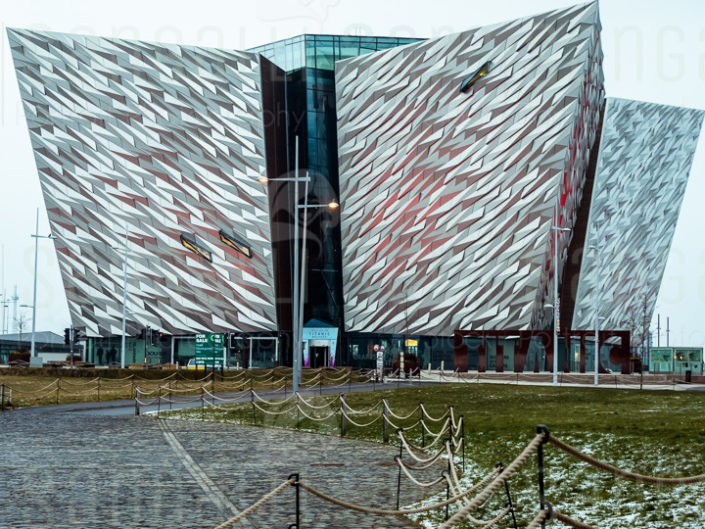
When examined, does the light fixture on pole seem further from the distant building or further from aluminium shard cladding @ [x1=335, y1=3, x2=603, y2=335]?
the distant building

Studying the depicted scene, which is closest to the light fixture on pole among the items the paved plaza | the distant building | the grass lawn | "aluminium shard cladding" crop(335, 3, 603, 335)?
"aluminium shard cladding" crop(335, 3, 603, 335)

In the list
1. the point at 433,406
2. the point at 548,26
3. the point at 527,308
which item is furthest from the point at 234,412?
the point at 548,26

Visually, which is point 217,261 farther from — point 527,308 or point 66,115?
point 527,308

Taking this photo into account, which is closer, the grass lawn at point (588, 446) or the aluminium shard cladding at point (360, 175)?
the grass lawn at point (588, 446)

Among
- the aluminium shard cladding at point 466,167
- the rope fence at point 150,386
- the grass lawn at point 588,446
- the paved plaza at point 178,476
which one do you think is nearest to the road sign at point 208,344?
the rope fence at point 150,386

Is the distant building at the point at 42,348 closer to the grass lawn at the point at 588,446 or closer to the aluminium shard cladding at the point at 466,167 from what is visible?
the aluminium shard cladding at the point at 466,167

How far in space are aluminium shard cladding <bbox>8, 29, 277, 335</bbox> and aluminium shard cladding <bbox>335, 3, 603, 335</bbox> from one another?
8.20 m

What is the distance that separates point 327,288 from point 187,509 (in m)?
64.3

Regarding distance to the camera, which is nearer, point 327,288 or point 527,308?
point 527,308

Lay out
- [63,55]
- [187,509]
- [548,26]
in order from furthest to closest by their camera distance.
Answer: [63,55], [548,26], [187,509]

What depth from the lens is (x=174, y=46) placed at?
65.9 meters

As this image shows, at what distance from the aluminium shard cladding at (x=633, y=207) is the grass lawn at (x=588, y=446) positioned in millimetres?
41303

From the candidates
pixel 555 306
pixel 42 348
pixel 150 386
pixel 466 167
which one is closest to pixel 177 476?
pixel 150 386

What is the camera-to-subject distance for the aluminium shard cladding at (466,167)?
60719 mm
